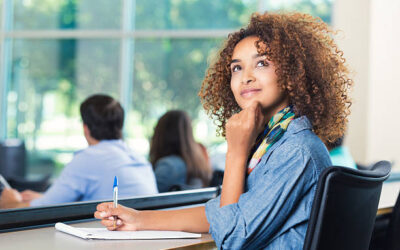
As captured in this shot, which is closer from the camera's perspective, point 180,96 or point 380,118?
point 380,118

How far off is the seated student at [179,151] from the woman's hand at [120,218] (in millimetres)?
1961

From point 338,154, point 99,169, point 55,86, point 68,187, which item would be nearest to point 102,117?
point 99,169

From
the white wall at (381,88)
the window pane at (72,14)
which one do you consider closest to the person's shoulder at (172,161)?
the white wall at (381,88)

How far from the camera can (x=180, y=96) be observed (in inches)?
278

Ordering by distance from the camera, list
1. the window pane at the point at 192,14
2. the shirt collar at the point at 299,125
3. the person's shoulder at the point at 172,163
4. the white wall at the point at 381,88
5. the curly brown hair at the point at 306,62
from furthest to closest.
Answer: the window pane at the point at 192,14 → the white wall at the point at 381,88 → the person's shoulder at the point at 172,163 → the curly brown hair at the point at 306,62 → the shirt collar at the point at 299,125

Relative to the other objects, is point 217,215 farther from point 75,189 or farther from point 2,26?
point 2,26

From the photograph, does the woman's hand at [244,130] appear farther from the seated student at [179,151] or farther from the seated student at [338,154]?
the seated student at [179,151]

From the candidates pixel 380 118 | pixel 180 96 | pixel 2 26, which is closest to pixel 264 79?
pixel 380 118

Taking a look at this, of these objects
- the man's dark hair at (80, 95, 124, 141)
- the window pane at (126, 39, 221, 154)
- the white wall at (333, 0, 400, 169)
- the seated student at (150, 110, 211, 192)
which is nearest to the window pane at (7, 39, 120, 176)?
the window pane at (126, 39, 221, 154)

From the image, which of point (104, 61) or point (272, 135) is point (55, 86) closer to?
point (104, 61)

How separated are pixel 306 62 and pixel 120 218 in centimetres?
67

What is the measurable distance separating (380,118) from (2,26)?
539 cm

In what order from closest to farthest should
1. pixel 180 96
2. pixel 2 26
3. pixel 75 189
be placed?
pixel 75 189 < pixel 180 96 < pixel 2 26

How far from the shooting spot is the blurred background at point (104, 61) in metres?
6.92
